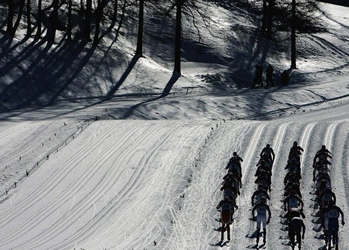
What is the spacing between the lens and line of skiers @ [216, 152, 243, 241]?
20.0 m

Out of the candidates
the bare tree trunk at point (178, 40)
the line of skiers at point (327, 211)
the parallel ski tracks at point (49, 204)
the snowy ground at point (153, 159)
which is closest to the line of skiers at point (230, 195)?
the snowy ground at point (153, 159)

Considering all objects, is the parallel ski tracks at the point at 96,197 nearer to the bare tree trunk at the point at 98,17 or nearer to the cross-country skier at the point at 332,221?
the cross-country skier at the point at 332,221

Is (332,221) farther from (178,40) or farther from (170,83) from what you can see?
(178,40)

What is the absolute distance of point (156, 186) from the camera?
24562 millimetres

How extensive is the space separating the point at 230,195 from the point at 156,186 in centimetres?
397

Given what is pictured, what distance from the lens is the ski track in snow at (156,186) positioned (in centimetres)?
2044

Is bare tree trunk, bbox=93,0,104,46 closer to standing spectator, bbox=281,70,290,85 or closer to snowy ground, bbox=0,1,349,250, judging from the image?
snowy ground, bbox=0,1,349,250

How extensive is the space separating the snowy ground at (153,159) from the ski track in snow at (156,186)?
40 mm

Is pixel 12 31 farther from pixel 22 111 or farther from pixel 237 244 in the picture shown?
pixel 237 244

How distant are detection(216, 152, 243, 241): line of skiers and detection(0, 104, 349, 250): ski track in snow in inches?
19.5

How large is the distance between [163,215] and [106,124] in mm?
9899

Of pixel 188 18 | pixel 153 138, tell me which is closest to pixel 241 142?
pixel 153 138

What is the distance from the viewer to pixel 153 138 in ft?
97.7

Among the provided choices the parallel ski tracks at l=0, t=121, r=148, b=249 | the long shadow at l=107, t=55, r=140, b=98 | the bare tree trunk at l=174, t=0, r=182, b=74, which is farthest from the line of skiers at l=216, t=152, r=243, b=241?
the bare tree trunk at l=174, t=0, r=182, b=74
